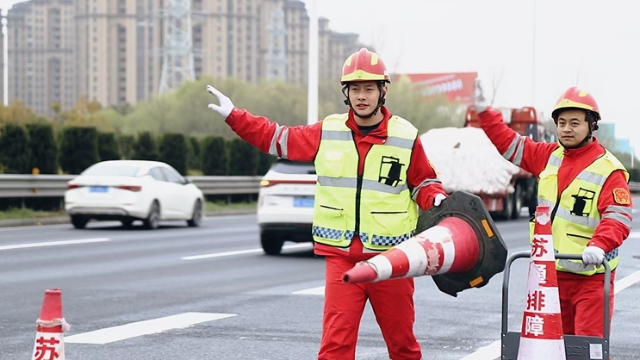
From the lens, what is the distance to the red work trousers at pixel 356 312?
232 inches

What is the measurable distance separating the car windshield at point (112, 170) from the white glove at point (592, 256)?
18.9 meters

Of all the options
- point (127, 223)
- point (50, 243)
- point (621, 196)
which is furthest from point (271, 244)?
point (621, 196)

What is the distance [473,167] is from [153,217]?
8.46 m

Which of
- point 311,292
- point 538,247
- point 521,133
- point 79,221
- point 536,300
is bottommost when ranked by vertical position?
point 79,221

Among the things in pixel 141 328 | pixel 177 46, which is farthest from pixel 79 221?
pixel 177 46

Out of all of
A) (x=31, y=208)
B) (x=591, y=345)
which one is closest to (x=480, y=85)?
(x=591, y=345)

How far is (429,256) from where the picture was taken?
18.0 feet

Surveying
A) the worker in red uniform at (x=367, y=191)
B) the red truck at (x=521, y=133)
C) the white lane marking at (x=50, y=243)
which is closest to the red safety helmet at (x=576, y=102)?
the worker in red uniform at (x=367, y=191)

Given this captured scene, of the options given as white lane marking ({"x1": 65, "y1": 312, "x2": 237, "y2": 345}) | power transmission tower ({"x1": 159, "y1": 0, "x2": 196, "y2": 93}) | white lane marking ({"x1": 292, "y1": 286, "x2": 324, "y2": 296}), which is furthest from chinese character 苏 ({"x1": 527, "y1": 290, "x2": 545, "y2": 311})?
power transmission tower ({"x1": 159, "y1": 0, "x2": 196, "y2": 93})

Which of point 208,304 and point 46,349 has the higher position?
point 46,349

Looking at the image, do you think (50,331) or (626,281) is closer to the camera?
(50,331)

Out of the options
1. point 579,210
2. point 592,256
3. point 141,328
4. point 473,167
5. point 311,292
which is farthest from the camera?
point 473,167

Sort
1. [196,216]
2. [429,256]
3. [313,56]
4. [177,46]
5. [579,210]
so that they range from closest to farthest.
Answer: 1. [429,256]
2. [579,210]
3. [196,216]
4. [313,56]
5. [177,46]

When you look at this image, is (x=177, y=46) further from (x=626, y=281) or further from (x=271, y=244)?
(x=626, y=281)
